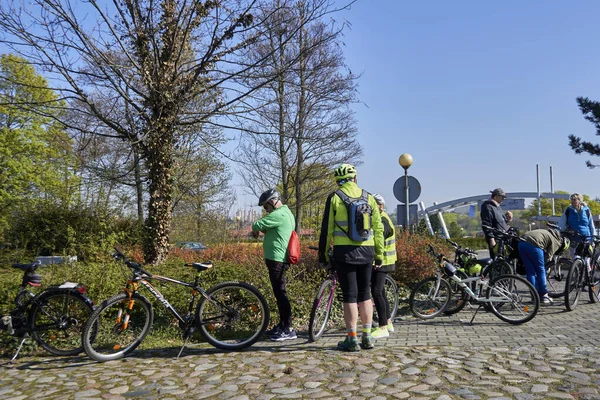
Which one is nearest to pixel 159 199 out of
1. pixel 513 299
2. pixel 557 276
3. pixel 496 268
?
pixel 496 268

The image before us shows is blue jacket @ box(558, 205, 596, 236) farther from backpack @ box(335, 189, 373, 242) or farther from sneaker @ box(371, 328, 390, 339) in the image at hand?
backpack @ box(335, 189, 373, 242)

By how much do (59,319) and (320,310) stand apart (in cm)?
285

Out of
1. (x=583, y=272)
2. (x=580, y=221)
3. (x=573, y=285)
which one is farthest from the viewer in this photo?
(x=580, y=221)

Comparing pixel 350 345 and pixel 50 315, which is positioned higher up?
pixel 50 315

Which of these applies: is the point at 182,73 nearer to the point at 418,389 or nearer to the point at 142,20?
the point at 142,20

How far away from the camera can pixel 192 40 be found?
1034 centimetres

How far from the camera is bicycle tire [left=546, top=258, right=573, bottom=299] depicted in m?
8.47

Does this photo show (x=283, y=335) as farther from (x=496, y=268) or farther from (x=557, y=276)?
(x=557, y=276)

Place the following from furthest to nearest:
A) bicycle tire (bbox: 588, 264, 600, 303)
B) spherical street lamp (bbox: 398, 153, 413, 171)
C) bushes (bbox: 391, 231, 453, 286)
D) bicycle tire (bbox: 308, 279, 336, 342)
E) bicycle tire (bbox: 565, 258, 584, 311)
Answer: spherical street lamp (bbox: 398, 153, 413, 171) → bushes (bbox: 391, 231, 453, 286) → bicycle tire (bbox: 588, 264, 600, 303) → bicycle tire (bbox: 565, 258, 584, 311) → bicycle tire (bbox: 308, 279, 336, 342)

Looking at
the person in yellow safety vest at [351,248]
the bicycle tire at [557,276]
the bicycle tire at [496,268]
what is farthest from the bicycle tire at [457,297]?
the person in yellow safety vest at [351,248]

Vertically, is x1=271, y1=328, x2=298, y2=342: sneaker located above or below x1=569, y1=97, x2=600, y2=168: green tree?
below

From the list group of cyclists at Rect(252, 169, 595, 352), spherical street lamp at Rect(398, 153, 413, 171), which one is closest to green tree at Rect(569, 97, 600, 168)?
spherical street lamp at Rect(398, 153, 413, 171)

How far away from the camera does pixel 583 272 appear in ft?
27.6

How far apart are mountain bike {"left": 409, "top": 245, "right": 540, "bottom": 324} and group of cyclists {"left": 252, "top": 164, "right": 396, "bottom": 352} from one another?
4.36ft
